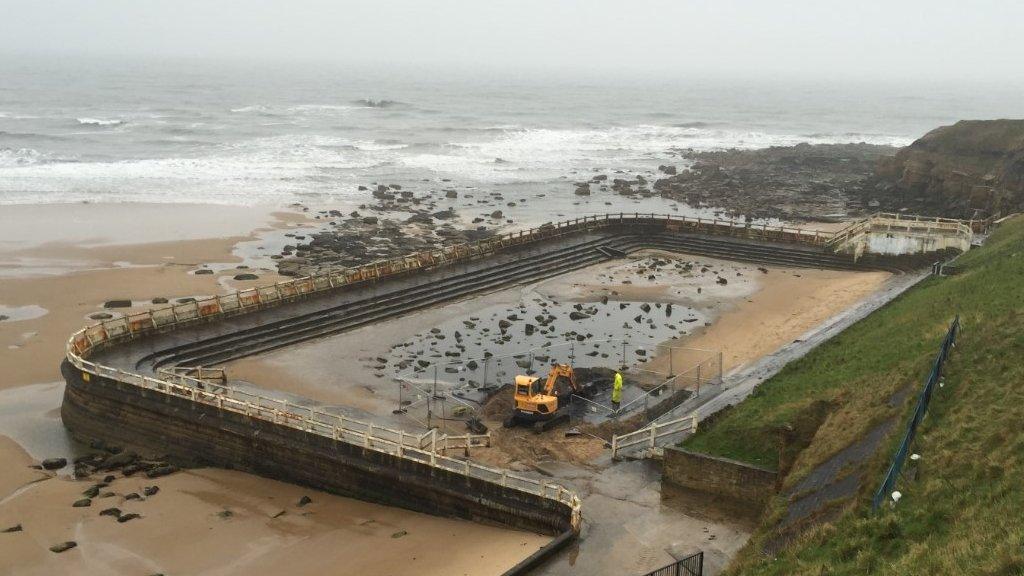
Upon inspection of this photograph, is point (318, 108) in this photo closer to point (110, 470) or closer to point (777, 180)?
point (777, 180)

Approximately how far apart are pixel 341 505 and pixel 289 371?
26.0 feet

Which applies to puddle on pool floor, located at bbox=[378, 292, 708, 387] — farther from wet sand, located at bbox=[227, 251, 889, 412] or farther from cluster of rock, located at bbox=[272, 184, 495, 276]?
cluster of rock, located at bbox=[272, 184, 495, 276]

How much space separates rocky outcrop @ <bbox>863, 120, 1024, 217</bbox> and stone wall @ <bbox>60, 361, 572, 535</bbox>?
42.2 m

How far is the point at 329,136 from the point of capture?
339 feet

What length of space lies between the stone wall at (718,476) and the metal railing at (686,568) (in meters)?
2.64

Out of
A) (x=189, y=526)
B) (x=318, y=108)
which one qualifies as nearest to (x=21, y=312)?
(x=189, y=526)

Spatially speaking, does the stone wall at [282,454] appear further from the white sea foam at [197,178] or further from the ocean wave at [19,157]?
the ocean wave at [19,157]

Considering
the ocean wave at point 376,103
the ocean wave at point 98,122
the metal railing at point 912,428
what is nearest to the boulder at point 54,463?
the metal railing at point 912,428

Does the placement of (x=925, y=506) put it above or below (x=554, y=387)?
above

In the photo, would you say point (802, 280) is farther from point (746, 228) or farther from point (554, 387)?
point (554, 387)

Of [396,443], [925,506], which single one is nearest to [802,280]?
[396,443]

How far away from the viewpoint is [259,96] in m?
159

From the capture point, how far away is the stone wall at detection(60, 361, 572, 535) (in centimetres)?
1880

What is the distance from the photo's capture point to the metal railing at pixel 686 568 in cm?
1531
